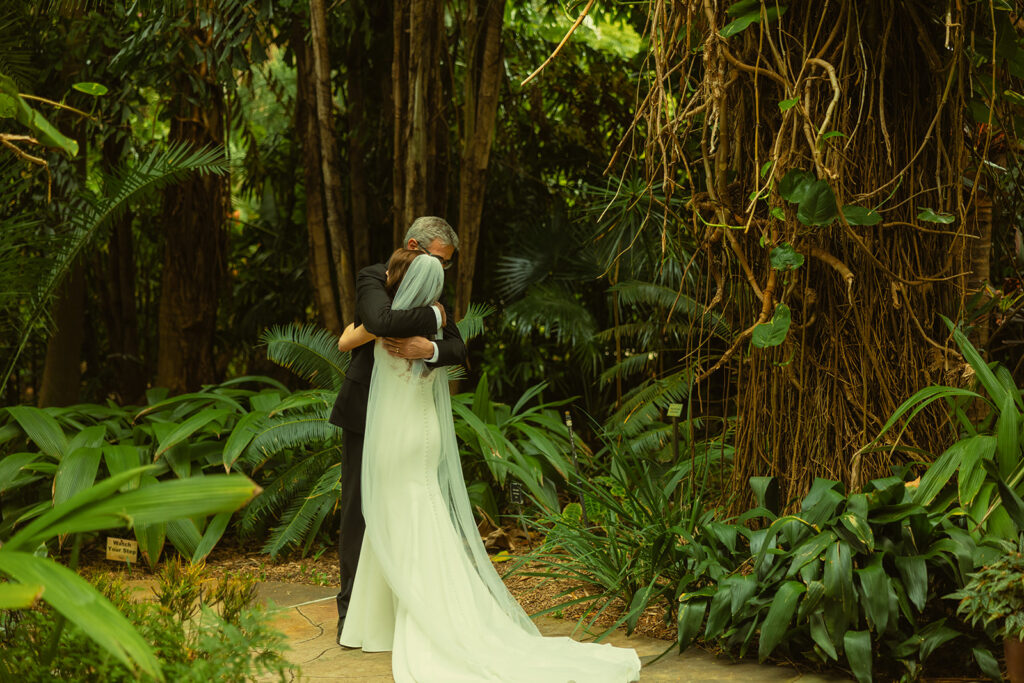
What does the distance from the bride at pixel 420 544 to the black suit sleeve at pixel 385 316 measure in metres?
0.05

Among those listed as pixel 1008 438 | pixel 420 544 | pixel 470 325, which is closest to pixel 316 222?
pixel 470 325

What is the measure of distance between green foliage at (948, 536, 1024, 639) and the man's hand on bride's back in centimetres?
197

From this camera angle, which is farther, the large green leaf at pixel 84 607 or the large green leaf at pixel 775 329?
the large green leaf at pixel 775 329

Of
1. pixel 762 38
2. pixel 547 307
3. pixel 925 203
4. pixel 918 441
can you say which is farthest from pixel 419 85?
pixel 918 441

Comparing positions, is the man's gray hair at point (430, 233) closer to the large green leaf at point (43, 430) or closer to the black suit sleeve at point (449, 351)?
the black suit sleeve at point (449, 351)

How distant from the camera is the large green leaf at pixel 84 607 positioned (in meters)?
1.68

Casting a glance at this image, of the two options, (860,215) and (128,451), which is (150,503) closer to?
(860,215)

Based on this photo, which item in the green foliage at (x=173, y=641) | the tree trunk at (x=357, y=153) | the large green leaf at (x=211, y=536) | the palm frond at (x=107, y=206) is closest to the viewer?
the green foliage at (x=173, y=641)

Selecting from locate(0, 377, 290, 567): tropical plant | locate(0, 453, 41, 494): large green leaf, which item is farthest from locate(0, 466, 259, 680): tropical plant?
locate(0, 453, 41, 494): large green leaf

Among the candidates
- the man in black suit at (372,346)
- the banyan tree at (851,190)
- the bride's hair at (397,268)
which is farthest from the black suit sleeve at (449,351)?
the banyan tree at (851,190)

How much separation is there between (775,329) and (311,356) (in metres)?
3.31

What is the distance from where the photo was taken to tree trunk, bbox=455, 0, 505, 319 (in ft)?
18.9

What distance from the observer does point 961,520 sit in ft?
10.6

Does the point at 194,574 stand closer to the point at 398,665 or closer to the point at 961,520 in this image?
the point at 398,665
